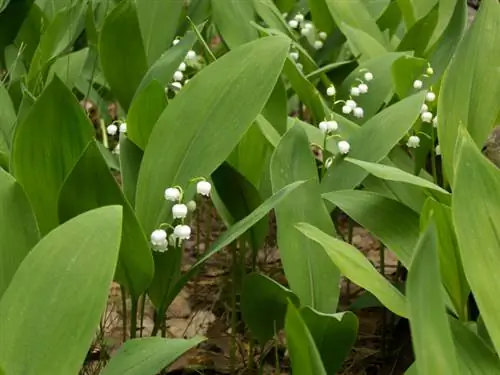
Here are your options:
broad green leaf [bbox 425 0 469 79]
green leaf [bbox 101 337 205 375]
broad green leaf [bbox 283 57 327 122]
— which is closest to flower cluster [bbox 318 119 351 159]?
broad green leaf [bbox 283 57 327 122]

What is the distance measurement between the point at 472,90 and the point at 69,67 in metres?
0.73

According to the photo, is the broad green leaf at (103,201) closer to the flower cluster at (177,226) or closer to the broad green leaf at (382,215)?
the flower cluster at (177,226)

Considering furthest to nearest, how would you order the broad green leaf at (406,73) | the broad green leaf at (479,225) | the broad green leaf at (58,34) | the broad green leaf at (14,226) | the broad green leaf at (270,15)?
1. the broad green leaf at (270,15)
2. the broad green leaf at (58,34)
3. the broad green leaf at (406,73)
4. the broad green leaf at (14,226)
5. the broad green leaf at (479,225)

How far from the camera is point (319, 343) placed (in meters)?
1.03

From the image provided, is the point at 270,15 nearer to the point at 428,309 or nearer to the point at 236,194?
the point at 236,194

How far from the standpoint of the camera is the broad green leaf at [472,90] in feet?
3.95

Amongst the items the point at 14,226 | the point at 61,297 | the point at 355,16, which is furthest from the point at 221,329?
the point at 61,297

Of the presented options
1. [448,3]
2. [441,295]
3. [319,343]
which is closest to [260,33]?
[448,3]

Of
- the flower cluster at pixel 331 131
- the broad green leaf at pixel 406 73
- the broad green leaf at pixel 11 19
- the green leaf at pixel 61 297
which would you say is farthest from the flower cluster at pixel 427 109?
the broad green leaf at pixel 11 19

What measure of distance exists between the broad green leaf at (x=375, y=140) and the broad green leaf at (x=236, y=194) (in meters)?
0.12

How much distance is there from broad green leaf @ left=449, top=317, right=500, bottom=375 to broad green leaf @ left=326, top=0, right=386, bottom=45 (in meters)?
0.94

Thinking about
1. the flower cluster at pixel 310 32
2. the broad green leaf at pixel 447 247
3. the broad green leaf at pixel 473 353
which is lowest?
the broad green leaf at pixel 473 353

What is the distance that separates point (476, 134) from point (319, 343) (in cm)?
41

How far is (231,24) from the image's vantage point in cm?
168
